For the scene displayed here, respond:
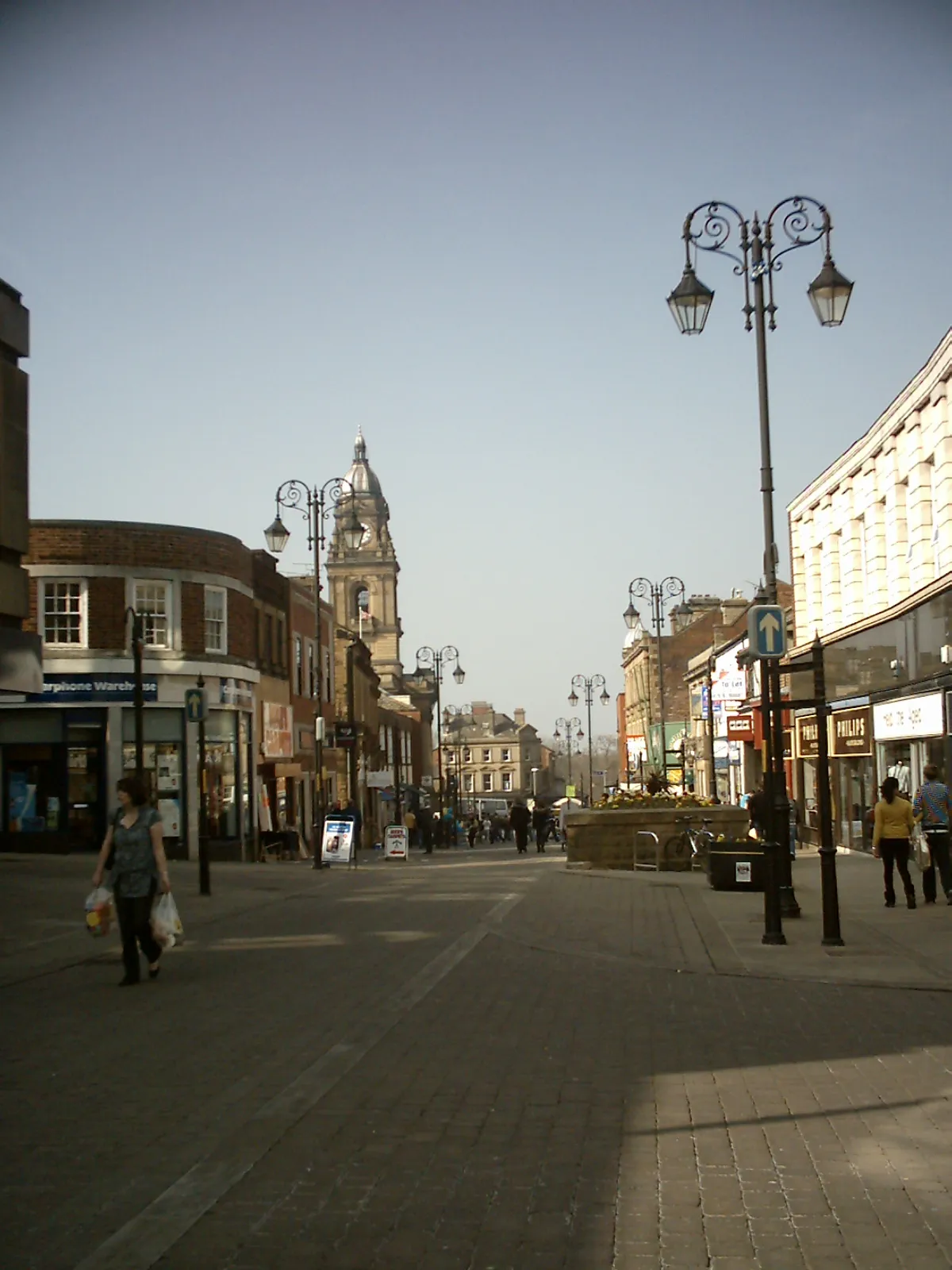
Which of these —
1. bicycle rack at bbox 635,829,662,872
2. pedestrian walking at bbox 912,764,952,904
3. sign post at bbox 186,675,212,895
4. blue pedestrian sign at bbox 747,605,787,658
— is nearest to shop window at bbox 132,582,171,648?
sign post at bbox 186,675,212,895

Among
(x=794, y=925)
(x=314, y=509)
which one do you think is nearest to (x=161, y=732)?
(x=314, y=509)

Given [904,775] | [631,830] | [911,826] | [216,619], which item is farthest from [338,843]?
[911,826]

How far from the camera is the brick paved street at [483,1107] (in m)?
5.55

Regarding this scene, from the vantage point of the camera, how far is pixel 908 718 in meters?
29.2

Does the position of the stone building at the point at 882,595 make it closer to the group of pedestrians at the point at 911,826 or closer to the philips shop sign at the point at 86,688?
the group of pedestrians at the point at 911,826

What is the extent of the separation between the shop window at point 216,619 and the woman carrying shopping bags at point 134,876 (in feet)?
85.7

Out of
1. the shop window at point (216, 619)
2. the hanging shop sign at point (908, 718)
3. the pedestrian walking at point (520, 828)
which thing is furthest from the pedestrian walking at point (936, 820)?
the pedestrian walking at point (520, 828)

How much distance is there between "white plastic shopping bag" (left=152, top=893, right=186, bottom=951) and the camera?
42.3 feet

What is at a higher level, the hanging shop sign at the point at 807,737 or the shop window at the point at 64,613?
the shop window at the point at 64,613

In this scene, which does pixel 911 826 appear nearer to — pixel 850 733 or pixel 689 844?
pixel 689 844

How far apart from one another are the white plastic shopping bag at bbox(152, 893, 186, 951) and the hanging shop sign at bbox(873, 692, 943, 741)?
17.4 m

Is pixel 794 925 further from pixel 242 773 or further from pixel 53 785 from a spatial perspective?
pixel 242 773

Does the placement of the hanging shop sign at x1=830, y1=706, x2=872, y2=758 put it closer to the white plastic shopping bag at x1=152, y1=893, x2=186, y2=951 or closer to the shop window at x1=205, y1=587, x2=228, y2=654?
the shop window at x1=205, y1=587, x2=228, y2=654

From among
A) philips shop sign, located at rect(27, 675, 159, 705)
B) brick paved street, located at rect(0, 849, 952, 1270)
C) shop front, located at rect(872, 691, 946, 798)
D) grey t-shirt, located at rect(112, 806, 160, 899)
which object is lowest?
brick paved street, located at rect(0, 849, 952, 1270)
